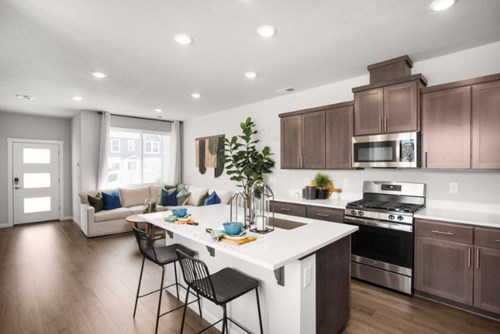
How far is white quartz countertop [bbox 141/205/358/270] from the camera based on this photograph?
150 cm

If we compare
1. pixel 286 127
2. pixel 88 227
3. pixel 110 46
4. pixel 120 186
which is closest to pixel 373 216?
pixel 286 127

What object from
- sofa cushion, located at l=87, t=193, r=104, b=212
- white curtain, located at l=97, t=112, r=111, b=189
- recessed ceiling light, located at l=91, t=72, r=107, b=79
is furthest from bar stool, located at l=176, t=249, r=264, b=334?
white curtain, located at l=97, t=112, r=111, b=189

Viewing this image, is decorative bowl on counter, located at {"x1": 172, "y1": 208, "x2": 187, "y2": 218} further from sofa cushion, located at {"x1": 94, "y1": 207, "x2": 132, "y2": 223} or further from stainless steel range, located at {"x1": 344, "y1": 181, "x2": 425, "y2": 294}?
sofa cushion, located at {"x1": 94, "y1": 207, "x2": 132, "y2": 223}

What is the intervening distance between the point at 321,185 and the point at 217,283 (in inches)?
98.7

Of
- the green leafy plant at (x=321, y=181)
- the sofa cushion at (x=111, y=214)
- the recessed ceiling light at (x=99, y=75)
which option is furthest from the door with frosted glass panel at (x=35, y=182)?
the green leafy plant at (x=321, y=181)

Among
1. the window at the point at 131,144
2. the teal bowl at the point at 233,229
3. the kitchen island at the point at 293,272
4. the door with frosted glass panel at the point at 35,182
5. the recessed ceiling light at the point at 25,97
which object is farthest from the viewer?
the window at the point at 131,144

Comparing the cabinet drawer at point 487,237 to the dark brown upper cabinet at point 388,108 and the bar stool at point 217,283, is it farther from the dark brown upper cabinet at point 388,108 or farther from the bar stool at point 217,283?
the bar stool at point 217,283

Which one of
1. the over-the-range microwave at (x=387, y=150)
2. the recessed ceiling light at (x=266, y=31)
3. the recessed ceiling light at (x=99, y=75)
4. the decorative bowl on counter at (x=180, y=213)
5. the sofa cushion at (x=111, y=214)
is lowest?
the sofa cushion at (x=111, y=214)

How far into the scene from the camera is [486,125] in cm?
249

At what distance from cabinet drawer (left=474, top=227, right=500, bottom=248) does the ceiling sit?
1.79 m

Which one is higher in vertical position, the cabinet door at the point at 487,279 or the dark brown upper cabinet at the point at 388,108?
the dark brown upper cabinet at the point at 388,108

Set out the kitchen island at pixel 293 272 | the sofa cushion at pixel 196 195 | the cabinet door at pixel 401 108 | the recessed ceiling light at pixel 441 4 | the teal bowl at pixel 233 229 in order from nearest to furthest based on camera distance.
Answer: the kitchen island at pixel 293 272 < the teal bowl at pixel 233 229 < the recessed ceiling light at pixel 441 4 < the cabinet door at pixel 401 108 < the sofa cushion at pixel 196 195

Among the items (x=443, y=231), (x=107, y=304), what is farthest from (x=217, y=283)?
(x=443, y=231)

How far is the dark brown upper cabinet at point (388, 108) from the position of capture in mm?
2848
